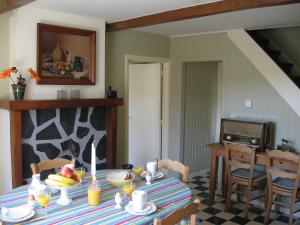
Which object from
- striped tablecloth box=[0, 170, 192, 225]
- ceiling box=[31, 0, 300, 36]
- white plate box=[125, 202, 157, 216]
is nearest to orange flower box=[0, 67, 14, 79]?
ceiling box=[31, 0, 300, 36]

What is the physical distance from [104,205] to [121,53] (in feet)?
8.47

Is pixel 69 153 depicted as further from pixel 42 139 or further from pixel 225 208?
pixel 225 208

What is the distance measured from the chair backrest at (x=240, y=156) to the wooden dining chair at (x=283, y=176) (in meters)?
0.22

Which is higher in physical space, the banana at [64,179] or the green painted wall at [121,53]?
the green painted wall at [121,53]

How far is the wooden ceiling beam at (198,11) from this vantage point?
98.2 inches

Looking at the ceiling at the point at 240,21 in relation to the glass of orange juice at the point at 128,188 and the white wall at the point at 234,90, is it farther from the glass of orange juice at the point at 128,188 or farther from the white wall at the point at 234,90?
the glass of orange juice at the point at 128,188

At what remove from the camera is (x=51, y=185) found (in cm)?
212

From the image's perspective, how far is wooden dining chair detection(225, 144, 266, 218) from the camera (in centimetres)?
363

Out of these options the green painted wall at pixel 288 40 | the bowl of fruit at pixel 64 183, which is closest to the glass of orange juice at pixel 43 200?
the bowl of fruit at pixel 64 183

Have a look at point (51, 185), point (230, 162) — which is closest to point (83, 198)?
point (51, 185)

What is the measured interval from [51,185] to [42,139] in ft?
4.44

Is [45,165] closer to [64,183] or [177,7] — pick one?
[64,183]

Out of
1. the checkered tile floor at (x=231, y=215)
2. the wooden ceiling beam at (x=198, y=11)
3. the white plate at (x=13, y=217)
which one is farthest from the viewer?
the checkered tile floor at (x=231, y=215)

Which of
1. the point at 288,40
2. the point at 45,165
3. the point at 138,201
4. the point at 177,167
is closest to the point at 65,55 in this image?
the point at 45,165
